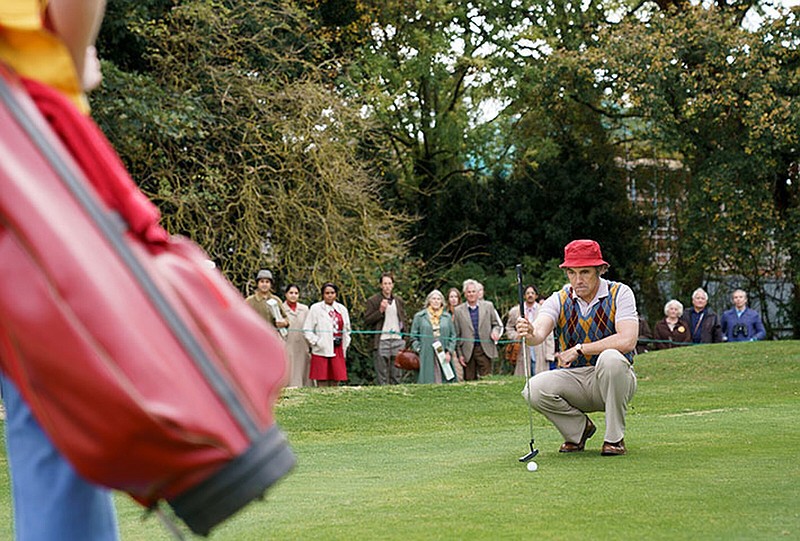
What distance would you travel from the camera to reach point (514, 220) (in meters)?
36.2

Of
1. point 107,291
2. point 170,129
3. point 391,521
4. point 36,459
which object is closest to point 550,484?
point 391,521

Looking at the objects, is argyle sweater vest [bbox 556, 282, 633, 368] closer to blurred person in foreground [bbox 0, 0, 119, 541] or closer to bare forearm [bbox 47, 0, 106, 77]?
blurred person in foreground [bbox 0, 0, 119, 541]

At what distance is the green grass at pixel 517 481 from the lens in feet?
21.0

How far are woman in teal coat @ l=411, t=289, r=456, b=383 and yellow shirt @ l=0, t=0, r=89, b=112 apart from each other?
18525 mm

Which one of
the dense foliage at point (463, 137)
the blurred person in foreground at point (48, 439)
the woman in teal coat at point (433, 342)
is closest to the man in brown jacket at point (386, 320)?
the woman in teal coat at point (433, 342)

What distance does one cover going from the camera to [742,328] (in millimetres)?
24562

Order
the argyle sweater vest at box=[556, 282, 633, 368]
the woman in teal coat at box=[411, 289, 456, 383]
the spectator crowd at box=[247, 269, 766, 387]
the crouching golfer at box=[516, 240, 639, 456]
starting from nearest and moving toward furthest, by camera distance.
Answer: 1. the crouching golfer at box=[516, 240, 639, 456]
2. the argyle sweater vest at box=[556, 282, 633, 368]
3. the spectator crowd at box=[247, 269, 766, 387]
4. the woman in teal coat at box=[411, 289, 456, 383]

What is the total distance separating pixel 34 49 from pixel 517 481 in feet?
19.7

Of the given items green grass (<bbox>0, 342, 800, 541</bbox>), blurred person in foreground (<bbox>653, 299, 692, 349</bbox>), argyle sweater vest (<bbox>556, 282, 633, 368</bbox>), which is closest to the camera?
green grass (<bbox>0, 342, 800, 541</bbox>)

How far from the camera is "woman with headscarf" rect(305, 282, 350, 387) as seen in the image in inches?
776

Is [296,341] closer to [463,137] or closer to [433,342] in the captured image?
[433,342]

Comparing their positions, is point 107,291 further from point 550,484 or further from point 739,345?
point 739,345

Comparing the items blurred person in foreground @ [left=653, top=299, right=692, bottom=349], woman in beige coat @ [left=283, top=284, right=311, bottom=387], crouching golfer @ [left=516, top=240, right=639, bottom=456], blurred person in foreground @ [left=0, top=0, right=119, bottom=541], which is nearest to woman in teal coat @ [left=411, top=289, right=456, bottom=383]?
woman in beige coat @ [left=283, top=284, right=311, bottom=387]

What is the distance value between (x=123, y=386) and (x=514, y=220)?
3416 cm
